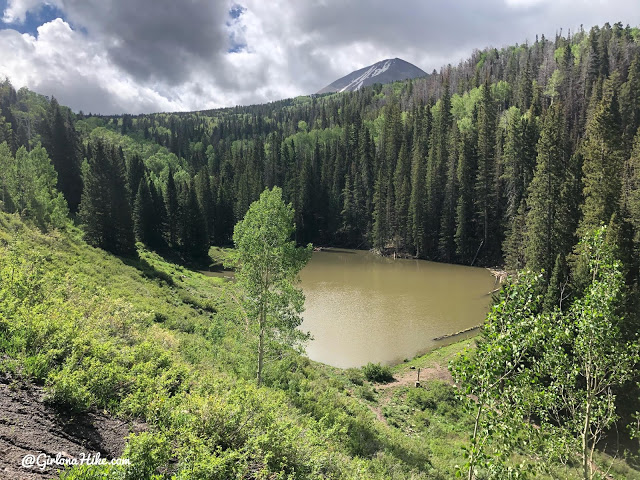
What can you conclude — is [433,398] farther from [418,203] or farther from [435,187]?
[435,187]

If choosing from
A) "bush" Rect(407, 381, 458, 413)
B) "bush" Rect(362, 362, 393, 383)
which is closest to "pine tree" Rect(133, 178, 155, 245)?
"bush" Rect(362, 362, 393, 383)

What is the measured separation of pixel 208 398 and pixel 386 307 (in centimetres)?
3087

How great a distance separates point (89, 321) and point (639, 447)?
22.8 metres

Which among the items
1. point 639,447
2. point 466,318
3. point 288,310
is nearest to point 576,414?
point 288,310

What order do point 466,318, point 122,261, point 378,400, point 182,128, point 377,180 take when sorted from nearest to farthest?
1. point 378,400
2. point 466,318
3. point 122,261
4. point 377,180
5. point 182,128

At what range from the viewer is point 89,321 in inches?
446

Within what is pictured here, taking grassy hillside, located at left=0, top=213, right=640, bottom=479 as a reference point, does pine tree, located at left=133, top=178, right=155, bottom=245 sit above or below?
above

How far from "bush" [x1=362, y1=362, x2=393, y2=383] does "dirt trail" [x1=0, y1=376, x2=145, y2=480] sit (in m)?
17.5

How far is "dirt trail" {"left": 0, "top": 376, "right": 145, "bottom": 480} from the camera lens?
5543 mm

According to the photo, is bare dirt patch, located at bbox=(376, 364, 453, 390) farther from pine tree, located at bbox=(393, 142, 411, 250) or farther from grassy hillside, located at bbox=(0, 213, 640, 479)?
pine tree, located at bbox=(393, 142, 411, 250)

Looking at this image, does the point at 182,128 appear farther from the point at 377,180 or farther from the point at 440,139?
the point at 440,139

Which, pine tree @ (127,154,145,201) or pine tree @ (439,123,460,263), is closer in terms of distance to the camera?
pine tree @ (439,123,460,263)

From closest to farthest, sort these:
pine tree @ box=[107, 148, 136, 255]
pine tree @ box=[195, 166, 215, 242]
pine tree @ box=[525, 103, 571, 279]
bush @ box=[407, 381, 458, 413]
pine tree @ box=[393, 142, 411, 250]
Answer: bush @ box=[407, 381, 458, 413]
pine tree @ box=[525, 103, 571, 279]
pine tree @ box=[107, 148, 136, 255]
pine tree @ box=[393, 142, 411, 250]
pine tree @ box=[195, 166, 215, 242]

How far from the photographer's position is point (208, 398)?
8312 mm
